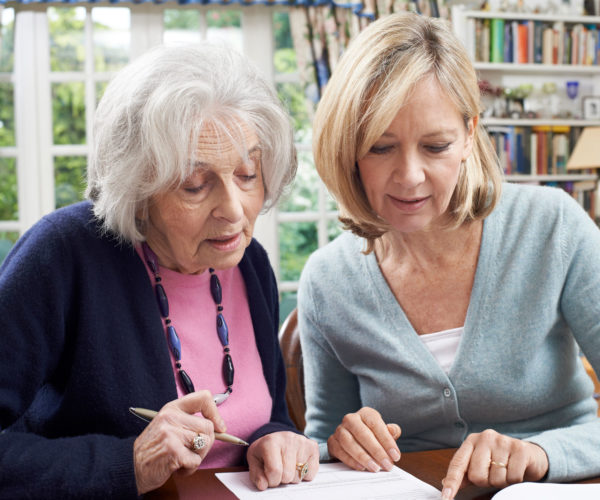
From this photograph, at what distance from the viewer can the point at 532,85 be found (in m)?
4.68

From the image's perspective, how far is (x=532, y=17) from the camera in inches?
179

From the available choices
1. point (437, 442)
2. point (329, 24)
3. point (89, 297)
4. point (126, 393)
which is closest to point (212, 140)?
point (89, 297)

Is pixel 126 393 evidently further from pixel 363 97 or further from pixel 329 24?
pixel 329 24

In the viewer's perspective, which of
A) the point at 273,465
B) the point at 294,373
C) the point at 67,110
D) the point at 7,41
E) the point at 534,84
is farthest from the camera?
the point at 534,84

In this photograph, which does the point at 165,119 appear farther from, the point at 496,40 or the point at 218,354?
the point at 496,40

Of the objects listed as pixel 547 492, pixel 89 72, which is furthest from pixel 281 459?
pixel 89 72

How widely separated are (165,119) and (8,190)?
351cm

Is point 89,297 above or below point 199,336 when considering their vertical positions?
above

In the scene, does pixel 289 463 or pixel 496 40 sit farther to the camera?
pixel 496 40

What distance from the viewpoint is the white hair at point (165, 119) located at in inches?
39.4

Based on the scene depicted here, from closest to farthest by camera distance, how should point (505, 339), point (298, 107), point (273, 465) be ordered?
point (273, 465) → point (505, 339) → point (298, 107)

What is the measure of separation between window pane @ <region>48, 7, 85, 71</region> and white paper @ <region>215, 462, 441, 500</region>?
3636 mm

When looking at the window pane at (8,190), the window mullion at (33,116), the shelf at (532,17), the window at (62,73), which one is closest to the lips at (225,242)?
the window at (62,73)

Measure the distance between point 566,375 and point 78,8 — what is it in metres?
3.67
